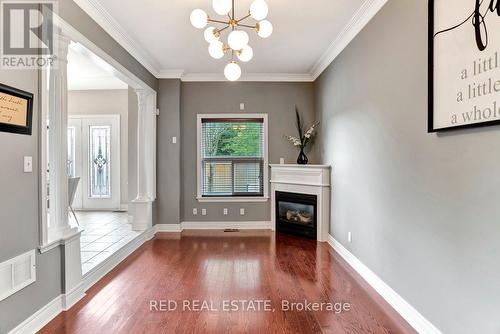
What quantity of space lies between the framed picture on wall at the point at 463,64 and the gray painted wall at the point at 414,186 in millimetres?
115

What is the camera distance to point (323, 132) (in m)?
4.90

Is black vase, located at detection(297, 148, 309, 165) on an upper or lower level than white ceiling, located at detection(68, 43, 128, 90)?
lower

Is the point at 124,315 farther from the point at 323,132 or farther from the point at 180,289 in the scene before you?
the point at 323,132

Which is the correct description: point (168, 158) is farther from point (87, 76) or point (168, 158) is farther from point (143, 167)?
point (87, 76)

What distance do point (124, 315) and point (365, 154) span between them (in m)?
2.78

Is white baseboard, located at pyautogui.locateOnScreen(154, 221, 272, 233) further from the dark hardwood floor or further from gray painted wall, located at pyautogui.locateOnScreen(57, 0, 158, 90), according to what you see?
gray painted wall, located at pyautogui.locateOnScreen(57, 0, 158, 90)

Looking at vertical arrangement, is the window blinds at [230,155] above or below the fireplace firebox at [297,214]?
above

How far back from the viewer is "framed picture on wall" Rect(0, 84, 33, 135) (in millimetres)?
1924

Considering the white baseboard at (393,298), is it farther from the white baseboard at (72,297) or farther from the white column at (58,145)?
the white column at (58,145)

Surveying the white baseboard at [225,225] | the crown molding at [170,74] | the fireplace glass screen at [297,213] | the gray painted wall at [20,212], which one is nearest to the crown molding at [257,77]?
the crown molding at [170,74]

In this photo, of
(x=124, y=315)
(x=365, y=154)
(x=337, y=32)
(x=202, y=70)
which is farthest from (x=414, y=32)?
(x=202, y=70)

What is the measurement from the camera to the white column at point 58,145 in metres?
2.56

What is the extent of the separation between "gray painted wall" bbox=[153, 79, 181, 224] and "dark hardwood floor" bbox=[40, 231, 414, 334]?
109 cm
